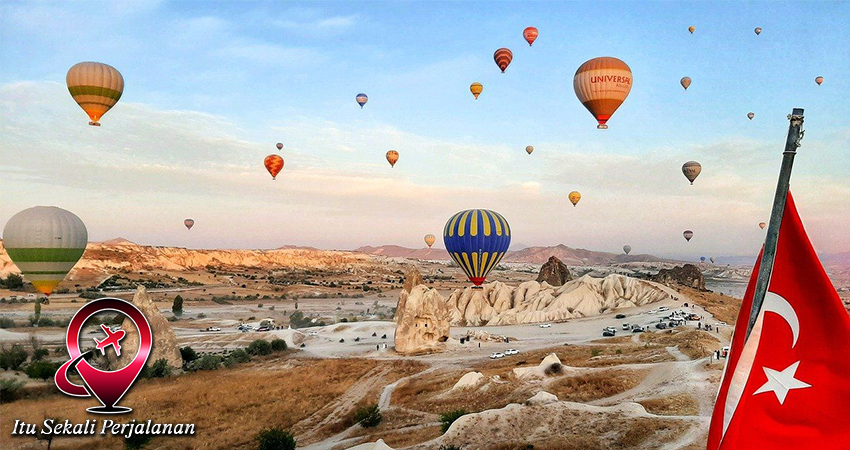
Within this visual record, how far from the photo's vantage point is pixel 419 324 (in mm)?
45781

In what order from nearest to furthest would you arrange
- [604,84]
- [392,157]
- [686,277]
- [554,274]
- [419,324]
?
[604,84]
[419,324]
[392,157]
[554,274]
[686,277]

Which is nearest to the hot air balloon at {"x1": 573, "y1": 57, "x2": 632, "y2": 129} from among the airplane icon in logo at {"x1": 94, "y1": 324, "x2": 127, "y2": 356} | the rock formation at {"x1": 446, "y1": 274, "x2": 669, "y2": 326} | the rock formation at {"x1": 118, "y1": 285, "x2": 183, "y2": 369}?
the rock formation at {"x1": 118, "y1": 285, "x2": 183, "y2": 369}

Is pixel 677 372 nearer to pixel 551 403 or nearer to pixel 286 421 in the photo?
pixel 551 403

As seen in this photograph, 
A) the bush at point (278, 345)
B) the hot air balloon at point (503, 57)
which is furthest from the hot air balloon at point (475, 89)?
the bush at point (278, 345)

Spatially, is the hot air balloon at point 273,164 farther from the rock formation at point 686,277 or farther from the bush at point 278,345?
the rock formation at point 686,277

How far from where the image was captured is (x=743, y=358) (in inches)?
273

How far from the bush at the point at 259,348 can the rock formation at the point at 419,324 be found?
10.4 metres

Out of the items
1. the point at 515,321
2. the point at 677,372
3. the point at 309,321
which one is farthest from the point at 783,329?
the point at 309,321

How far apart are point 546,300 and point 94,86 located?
2095 inches

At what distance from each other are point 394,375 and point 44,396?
19.2m

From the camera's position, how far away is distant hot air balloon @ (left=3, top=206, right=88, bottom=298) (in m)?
34.6

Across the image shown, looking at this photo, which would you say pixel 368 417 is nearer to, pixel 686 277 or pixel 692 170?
pixel 692 170

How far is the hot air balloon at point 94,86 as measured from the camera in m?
40.2

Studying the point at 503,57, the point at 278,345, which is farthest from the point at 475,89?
the point at 278,345
